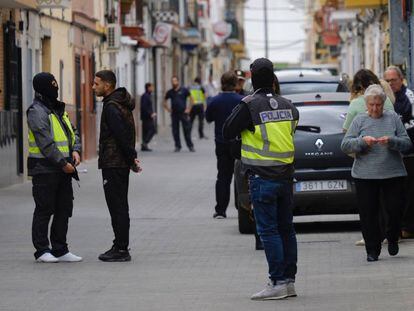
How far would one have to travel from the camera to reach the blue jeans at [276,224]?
12.3 m

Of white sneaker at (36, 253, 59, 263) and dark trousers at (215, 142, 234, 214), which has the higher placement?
dark trousers at (215, 142, 234, 214)

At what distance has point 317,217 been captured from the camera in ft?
68.0

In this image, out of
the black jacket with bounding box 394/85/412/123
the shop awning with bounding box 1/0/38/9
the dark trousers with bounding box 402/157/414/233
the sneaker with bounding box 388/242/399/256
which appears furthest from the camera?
the shop awning with bounding box 1/0/38/9

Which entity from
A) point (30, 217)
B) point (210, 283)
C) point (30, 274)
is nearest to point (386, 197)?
point (210, 283)

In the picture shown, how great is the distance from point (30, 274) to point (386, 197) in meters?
3.34

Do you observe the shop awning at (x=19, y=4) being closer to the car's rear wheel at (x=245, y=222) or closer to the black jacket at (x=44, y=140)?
the car's rear wheel at (x=245, y=222)

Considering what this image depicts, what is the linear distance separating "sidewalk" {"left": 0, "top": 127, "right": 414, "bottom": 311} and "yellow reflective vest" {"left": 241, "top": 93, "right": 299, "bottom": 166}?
106 centimetres

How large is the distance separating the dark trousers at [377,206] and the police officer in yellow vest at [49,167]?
8.94 feet

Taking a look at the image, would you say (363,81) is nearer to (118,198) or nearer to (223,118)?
(118,198)

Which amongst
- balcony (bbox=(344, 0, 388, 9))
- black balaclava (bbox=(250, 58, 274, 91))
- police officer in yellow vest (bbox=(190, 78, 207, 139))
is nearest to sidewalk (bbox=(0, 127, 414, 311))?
black balaclava (bbox=(250, 58, 274, 91))

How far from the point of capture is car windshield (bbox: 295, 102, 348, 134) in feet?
58.6

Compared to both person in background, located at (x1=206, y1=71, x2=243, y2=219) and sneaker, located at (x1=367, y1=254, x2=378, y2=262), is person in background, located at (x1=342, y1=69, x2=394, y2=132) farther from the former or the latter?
person in background, located at (x1=206, y1=71, x2=243, y2=219)

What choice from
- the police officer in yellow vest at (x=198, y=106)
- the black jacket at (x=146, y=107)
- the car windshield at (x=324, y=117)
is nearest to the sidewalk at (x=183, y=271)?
the car windshield at (x=324, y=117)

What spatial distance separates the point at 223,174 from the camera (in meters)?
20.6
